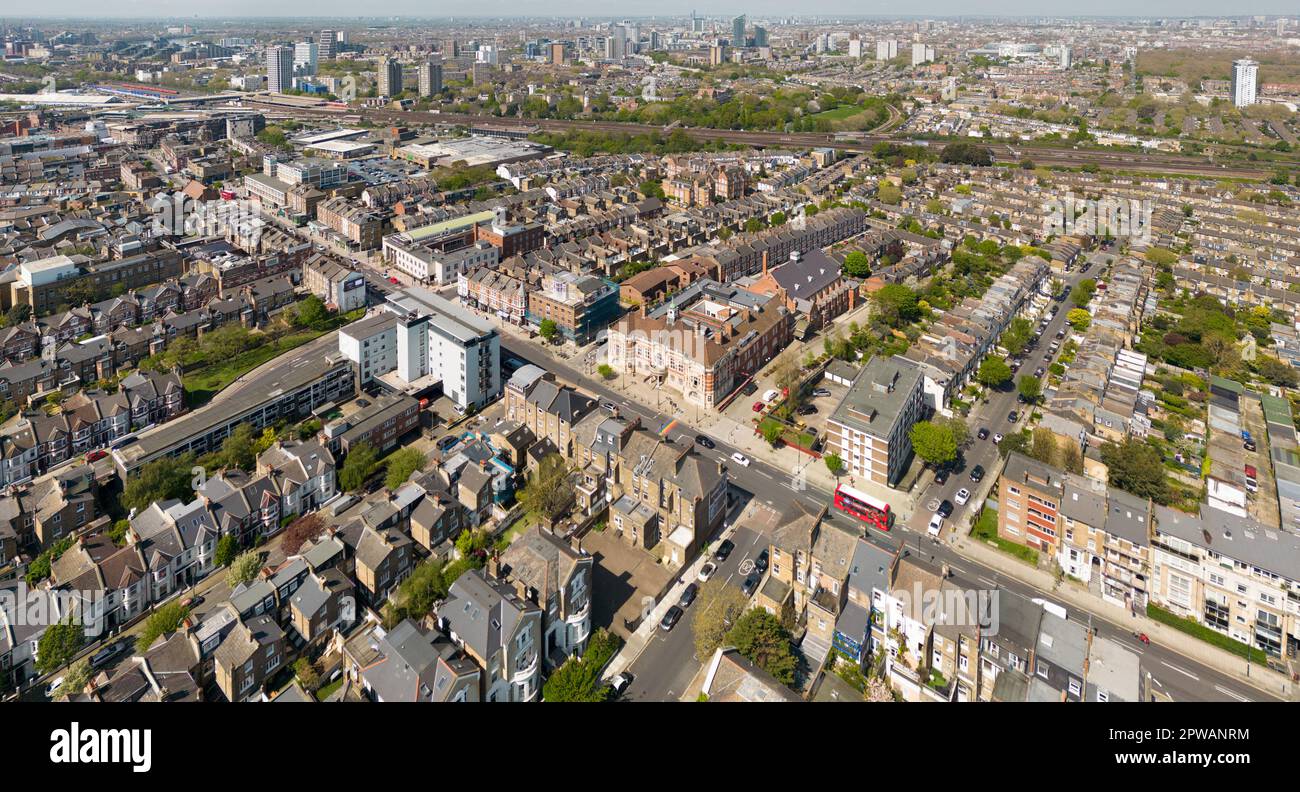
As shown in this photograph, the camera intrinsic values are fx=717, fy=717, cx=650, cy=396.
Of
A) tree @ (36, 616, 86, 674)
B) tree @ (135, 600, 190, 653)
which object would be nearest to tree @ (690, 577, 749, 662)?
tree @ (135, 600, 190, 653)

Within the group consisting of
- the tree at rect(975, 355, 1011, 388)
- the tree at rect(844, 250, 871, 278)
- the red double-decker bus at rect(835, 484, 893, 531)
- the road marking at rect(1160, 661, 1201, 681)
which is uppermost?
the tree at rect(844, 250, 871, 278)

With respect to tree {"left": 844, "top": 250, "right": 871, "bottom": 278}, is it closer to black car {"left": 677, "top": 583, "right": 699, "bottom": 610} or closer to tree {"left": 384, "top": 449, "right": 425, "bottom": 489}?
black car {"left": 677, "top": 583, "right": 699, "bottom": 610}

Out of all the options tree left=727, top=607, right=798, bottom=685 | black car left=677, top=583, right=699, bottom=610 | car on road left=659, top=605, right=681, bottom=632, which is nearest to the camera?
tree left=727, top=607, right=798, bottom=685

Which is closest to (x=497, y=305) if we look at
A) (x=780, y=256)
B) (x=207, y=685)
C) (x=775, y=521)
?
(x=780, y=256)

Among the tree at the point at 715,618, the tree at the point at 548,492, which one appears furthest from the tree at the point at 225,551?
the tree at the point at 715,618

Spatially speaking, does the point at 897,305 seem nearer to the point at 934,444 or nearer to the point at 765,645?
the point at 934,444

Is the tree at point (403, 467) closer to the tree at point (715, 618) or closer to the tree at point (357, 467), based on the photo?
the tree at point (357, 467)

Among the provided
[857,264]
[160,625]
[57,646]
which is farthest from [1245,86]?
[57,646]
